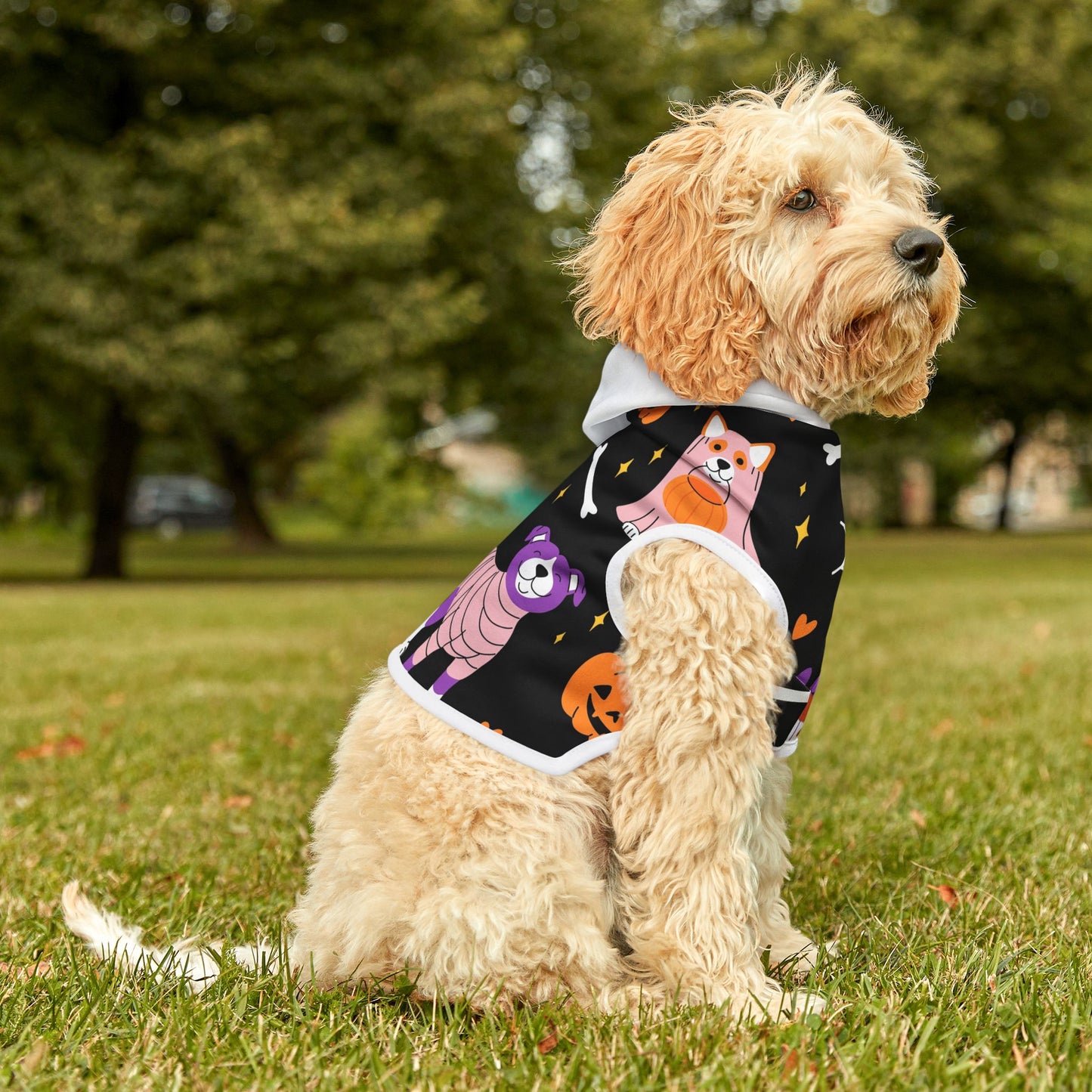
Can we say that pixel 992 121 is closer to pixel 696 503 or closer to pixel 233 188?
pixel 233 188

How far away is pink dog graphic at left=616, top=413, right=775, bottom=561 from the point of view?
2705 millimetres

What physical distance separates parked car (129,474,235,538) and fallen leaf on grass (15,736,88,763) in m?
42.9

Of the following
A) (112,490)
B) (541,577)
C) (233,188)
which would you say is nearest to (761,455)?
(541,577)

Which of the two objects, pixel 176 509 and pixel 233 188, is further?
pixel 176 509

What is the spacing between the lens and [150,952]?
3.07 metres

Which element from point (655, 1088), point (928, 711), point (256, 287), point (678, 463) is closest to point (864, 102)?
point (678, 463)

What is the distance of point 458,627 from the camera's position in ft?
9.67

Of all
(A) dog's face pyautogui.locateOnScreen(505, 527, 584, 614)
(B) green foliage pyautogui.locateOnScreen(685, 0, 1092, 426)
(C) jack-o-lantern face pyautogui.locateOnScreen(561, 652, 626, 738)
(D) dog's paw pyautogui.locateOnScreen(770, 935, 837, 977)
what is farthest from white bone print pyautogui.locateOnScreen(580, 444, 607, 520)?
(B) green foliage pyautogui.locateOnScreen(685, 0, 1092, 426)

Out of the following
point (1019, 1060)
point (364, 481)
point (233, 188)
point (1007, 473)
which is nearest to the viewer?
point (1019, 1060)

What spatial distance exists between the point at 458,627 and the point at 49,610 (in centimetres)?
1157

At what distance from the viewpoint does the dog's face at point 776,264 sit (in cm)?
279

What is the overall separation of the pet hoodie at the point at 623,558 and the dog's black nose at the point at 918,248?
0.43 meters

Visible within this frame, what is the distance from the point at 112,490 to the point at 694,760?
1924cm

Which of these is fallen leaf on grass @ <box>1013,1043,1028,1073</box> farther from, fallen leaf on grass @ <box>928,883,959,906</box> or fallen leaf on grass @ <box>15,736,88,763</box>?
fallen leaf on grass @ <box>15,736,88,763</box>
